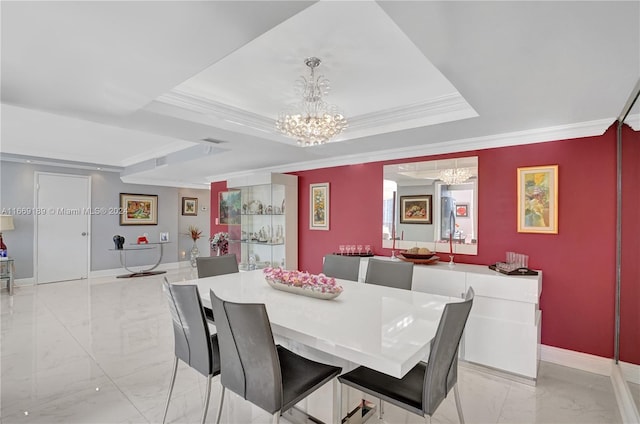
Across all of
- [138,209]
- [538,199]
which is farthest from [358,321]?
[138,209]

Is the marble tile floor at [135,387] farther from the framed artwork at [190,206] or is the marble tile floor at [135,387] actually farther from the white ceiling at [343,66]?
the framed artwork at [190,206]

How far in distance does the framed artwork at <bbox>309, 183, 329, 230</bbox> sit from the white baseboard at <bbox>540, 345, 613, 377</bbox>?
9.92ft

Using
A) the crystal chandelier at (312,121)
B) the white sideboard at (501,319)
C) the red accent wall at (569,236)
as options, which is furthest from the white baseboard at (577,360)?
the crystal chandelier at (312,121)

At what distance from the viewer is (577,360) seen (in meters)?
2.93

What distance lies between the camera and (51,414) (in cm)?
220

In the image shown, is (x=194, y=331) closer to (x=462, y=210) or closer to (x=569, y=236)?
(x=462, y=210)

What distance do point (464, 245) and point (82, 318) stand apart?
4993 mm

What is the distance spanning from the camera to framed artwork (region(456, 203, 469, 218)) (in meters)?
3.54

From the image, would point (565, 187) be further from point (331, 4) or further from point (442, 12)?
point (331, 4)

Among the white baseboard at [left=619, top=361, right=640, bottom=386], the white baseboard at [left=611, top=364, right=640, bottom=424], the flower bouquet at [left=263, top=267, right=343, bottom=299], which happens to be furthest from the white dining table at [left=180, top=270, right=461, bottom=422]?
the white baseboard at [left=619, top=361, right=640, bottom=386]

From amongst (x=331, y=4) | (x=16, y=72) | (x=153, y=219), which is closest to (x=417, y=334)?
(x=331, y=4)

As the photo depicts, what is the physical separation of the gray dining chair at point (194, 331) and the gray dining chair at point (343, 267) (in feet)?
4.81

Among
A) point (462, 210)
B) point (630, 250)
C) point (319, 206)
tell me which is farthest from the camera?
point (319, 206)

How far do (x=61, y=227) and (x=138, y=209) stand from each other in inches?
59.3
